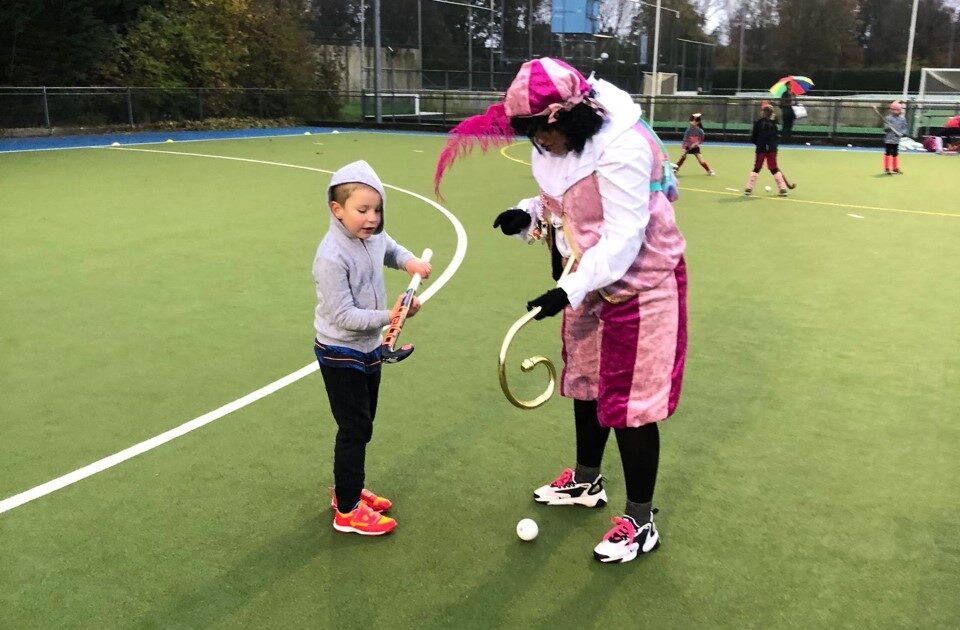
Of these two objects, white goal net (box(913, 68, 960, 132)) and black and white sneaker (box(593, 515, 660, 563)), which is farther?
white goal net (box(913, 68, 960, 132))

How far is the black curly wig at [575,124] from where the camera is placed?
296 cm

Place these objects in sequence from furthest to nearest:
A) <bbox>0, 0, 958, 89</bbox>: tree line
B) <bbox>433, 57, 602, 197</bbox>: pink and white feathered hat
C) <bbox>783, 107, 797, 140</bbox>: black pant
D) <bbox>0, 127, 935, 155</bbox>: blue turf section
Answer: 1. <bbox>0, 0, 958, 89</bbox>: tree line
2. <bbox>783, 107, 797, 140</bbox>: black pant
3. <bbox>0, 127, 935, 155</bbox>: blue turf section
4. <bbox>433, 57, 602, 197</bbox>: pink and white feathered hat

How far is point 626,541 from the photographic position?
3496mm

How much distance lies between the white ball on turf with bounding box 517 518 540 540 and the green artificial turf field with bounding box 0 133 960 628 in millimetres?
82

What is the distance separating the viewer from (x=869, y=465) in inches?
171

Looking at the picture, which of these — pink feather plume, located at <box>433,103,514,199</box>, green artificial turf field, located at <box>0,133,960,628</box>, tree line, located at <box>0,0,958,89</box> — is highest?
tree line, located at <box>0,0,958,89</box>

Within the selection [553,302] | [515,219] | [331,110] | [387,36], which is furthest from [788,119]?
[553,302]

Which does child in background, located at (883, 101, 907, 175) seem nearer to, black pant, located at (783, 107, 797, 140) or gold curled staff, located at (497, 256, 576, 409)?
black pant, located at (783, 107, 797, 140)

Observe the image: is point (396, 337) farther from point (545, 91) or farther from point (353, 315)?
point (545, 91)

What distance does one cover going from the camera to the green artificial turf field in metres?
3.27

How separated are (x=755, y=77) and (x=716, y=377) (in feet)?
179

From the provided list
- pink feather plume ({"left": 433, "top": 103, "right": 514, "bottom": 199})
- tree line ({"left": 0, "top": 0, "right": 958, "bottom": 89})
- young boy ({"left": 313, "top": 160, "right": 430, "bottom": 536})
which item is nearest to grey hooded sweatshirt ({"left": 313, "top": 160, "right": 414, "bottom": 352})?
young boy ({"left": 313, "top": 160, "right": 430, "bottom": 536})

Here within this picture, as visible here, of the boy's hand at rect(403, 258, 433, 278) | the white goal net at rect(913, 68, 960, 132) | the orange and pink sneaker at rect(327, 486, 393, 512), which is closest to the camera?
the boy's hand at rect(403, 258, 433, 278)

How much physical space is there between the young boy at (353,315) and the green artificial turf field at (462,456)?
0.28m
